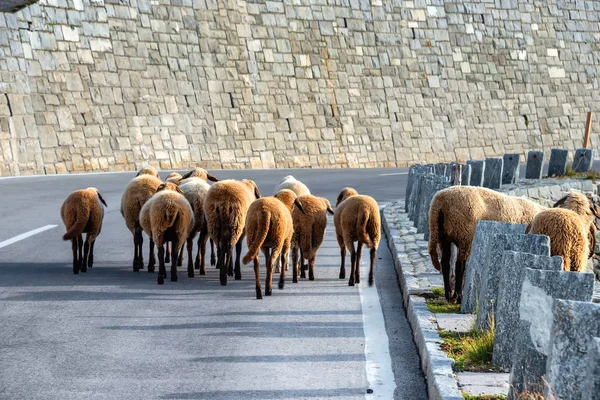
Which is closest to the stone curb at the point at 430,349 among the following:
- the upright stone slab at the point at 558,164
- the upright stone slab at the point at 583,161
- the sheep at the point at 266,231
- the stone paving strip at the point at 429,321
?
the stone paving strip at the point at 429,321

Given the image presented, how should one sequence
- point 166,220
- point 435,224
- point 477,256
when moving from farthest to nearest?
1. point 166,220
2. point 435,224
3. point 477,256

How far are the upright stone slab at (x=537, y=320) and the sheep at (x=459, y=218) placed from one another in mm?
3432

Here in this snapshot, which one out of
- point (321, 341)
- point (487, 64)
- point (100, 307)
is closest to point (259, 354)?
point (321, 341)

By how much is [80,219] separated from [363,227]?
333 centimetres

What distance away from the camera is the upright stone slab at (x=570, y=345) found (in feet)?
14.4

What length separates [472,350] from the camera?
6672 millimetres

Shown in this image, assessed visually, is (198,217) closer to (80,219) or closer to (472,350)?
(80,219)

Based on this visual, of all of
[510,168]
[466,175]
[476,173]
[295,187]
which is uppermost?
[295,187]

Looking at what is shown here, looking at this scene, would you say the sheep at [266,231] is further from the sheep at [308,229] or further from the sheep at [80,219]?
the sheep at [80,219]

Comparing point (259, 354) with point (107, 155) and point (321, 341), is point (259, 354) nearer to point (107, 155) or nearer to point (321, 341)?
point (321, 341)

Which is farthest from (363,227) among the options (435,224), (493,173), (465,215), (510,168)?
(510,168)

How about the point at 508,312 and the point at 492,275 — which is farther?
the point at 492,275

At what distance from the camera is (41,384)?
6516mm

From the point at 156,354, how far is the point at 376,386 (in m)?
1.83
